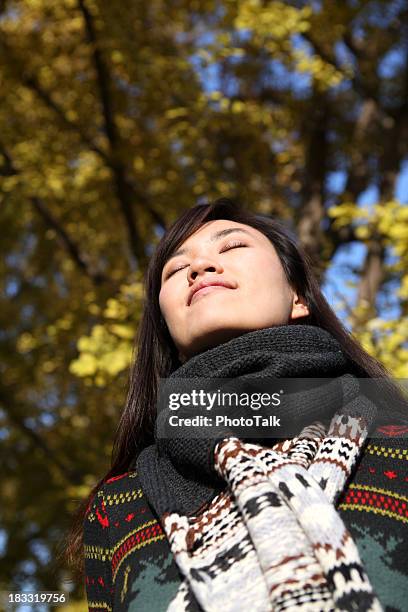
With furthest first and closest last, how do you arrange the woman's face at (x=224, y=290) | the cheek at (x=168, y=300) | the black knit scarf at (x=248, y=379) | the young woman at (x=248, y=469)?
the cheek at (x=168, y=300)
the woman's face at (x=224, y=290)
the black knit scarf at (x=248, y=379)
the young woman at (x=248, y=469)

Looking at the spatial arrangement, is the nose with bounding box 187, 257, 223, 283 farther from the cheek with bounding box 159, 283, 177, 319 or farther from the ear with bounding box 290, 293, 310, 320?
the ear with bounding box 290, 293, 310, 320

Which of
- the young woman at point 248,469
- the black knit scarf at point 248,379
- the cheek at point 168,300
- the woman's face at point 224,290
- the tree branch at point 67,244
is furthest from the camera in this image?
the tree branch at point 67,244

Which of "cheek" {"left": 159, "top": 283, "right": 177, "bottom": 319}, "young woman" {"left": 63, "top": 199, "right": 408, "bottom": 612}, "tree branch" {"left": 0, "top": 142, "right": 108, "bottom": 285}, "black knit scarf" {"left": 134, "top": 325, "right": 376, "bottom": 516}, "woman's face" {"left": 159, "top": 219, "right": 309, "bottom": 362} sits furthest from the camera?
"tree branch" {"left": 0, "top": 142, "right": 108, "bottom": 285}

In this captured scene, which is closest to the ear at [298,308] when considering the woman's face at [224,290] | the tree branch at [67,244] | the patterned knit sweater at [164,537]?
the woman's face at [224,290]

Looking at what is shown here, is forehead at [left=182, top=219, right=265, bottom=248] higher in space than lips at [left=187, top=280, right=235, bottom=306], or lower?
higher

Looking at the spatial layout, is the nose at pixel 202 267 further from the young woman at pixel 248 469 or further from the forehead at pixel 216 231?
the forehead at pixel 216 231

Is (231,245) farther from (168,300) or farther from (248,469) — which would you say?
(248,469)

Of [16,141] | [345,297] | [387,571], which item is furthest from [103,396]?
[387,571]

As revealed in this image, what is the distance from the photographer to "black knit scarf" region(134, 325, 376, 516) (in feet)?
4.69

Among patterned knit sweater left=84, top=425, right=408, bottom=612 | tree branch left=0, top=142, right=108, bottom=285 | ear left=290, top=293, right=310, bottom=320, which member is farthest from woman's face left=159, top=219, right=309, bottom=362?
tree branch left=0, top=142, right=108, bottom=285

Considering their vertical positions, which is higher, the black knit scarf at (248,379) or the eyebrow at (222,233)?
the eyebrow at (222,233)

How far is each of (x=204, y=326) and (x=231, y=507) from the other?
45cm

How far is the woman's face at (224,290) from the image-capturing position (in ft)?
5.39

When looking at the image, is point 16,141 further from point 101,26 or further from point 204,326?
point 204,326
